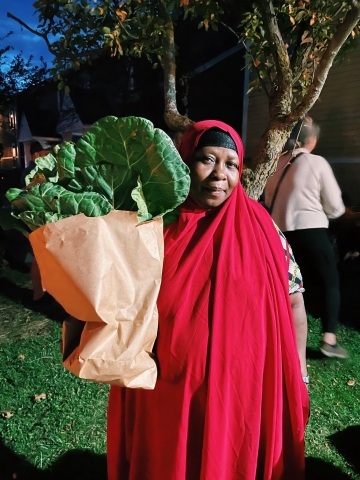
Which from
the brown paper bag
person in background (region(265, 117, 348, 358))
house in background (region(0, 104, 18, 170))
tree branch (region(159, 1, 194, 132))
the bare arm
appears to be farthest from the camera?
house in background (region(0, 104, 18, 170))

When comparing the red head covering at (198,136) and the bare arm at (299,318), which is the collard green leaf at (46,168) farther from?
the bare arm at (299,318)

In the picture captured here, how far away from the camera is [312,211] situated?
3848 mm

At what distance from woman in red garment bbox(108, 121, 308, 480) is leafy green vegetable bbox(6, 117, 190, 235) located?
33 cm

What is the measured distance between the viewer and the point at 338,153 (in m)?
8.05

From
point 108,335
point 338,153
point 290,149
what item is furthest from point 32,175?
point 338,153

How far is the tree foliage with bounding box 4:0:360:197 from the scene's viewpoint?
11.5ft

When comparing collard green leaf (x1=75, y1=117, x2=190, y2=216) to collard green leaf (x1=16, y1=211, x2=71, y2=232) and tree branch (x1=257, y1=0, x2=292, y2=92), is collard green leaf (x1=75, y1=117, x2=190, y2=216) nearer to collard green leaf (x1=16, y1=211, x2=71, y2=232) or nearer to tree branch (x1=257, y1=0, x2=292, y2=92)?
collard green leaf (x1=16, y1=211, x2=71, y2=232)

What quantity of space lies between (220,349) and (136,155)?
2.36ft

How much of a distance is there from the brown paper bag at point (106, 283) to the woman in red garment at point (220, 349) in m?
0.24

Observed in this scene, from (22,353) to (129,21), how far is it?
3716 mm

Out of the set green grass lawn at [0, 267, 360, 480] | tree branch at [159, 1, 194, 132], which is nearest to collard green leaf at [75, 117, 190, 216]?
green grass lawn at [0, 267, 360, 480]

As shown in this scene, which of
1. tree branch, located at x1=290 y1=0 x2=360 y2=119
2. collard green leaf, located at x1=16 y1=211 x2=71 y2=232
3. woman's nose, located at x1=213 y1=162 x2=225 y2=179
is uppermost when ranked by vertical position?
tree branch, located at x1=290 y1=0 x2=360 y2=119

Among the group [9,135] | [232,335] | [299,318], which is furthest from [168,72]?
[9,135]

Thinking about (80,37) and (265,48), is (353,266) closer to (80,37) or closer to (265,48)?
(265,48)
